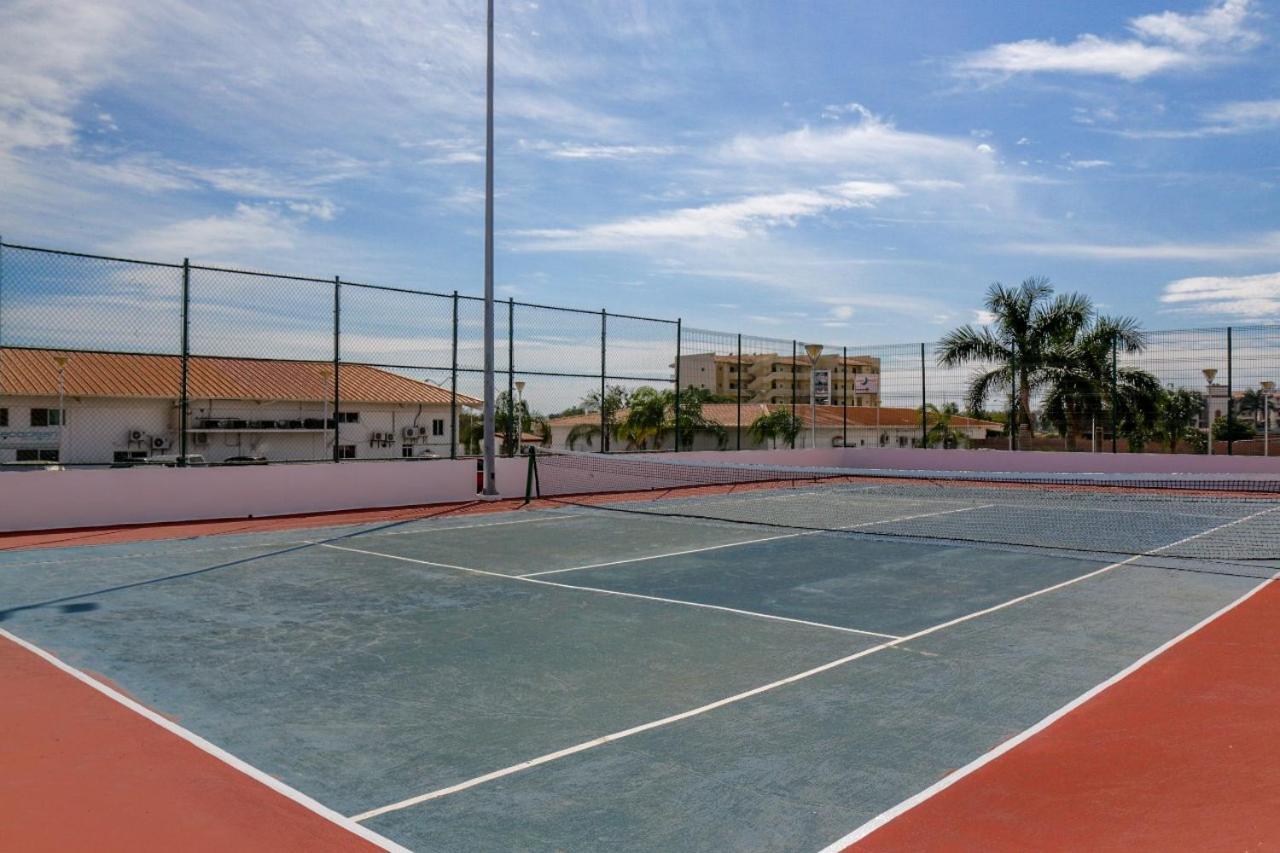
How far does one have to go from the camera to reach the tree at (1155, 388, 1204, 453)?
31125 mm

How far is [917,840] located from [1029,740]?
1.73m

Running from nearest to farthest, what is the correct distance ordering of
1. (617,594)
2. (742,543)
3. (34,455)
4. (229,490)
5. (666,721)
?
(666,721) < (617,594) < (742,543) < (34,455) < (229,490)

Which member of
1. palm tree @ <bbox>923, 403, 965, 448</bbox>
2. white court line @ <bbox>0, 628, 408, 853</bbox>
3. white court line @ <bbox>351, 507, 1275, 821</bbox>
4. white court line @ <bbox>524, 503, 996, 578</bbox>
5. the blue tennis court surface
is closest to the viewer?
white court line @ <bbox>0, 628, 408, 853</bbox>

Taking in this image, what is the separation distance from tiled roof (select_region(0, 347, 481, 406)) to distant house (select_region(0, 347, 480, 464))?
0.11 feet

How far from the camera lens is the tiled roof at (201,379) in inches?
617

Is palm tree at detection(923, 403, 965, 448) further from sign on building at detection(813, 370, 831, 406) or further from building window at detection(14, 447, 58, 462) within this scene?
building window at detection(14, 447, 58, 462)

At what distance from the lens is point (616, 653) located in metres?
7.85

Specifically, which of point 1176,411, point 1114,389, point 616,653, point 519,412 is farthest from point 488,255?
point 1176,411

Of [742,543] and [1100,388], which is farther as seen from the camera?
[1100,388]

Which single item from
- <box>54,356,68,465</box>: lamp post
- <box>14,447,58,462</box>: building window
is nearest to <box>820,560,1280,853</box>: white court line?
<box>54,356,68,465</box>: lamp post

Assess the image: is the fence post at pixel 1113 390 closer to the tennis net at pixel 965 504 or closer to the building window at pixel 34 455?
the tennis net at pixel 965 504

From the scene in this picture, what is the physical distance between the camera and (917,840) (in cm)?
444

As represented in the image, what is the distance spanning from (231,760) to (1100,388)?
3215 cm

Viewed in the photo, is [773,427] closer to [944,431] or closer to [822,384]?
[822,384]
